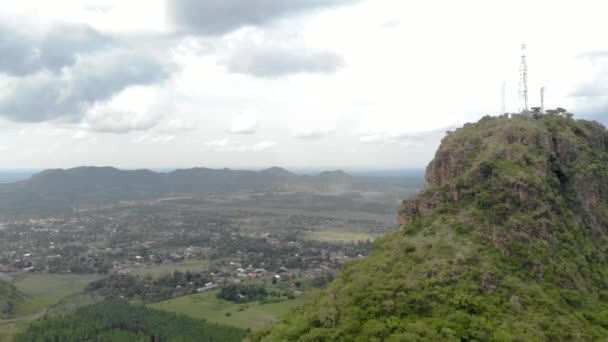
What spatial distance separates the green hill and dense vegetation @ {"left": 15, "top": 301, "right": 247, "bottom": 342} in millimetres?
34326

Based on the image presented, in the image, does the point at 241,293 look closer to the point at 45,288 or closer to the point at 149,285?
the point at 149,285

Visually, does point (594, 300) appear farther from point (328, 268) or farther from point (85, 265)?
point (85, 265)

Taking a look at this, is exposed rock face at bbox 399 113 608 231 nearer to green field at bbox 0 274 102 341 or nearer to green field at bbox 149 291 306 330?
green field at bbox 149 291 306 330

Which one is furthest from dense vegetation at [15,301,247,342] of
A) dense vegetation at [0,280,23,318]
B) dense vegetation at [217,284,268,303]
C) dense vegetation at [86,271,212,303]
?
dense vegetation at [86,271,212,303]

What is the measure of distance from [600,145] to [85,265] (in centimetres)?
11822

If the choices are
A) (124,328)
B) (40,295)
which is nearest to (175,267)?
(40,295)

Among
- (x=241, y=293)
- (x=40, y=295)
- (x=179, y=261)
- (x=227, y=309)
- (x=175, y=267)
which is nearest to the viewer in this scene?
(x=227, y=309)

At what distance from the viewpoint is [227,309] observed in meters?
79.1

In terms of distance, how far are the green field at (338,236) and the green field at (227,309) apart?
7233cm

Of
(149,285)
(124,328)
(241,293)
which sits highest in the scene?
(124,328)

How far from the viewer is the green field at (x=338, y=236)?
153750mm

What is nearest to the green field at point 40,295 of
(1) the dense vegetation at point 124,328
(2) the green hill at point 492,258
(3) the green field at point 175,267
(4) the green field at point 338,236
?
(1) the dense vegetation at point 124,328

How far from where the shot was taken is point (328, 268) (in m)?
112

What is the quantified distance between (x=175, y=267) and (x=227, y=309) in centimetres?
4333
